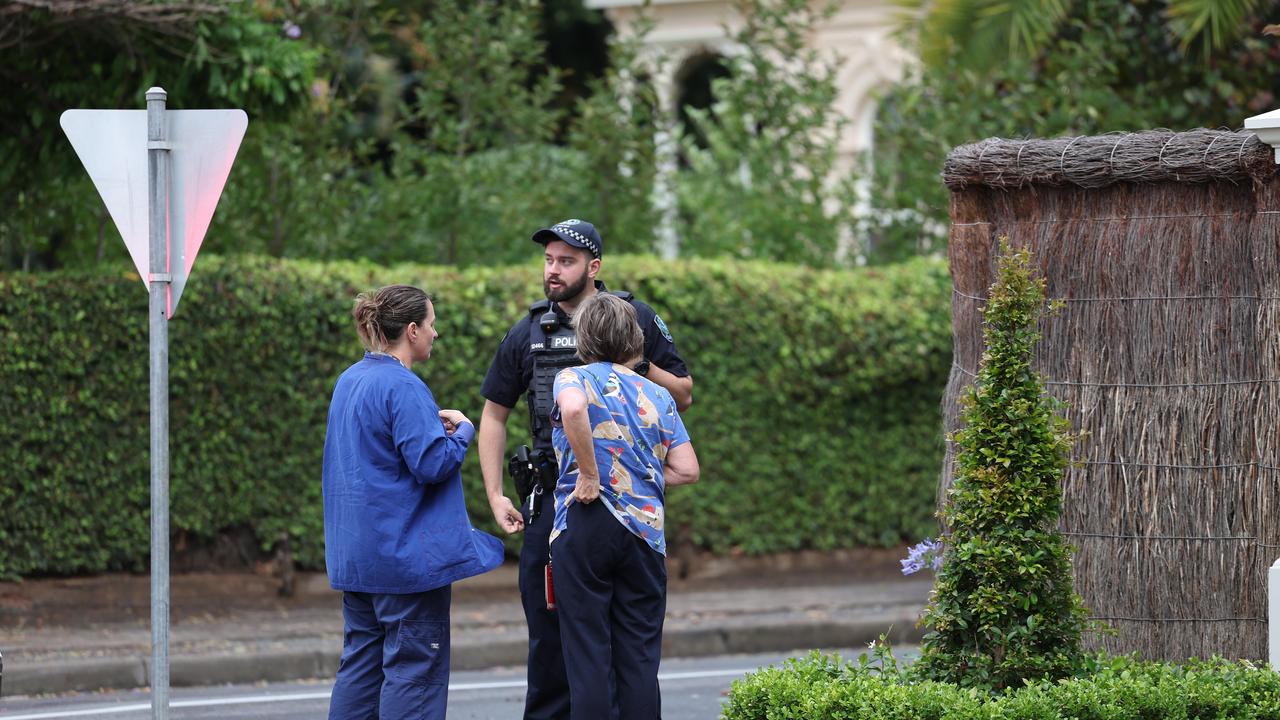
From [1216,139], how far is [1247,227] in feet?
1.18

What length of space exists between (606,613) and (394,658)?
2.50 feet

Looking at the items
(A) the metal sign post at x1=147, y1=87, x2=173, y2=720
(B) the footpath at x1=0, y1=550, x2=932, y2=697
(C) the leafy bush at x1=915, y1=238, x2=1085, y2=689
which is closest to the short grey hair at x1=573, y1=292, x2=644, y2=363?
(C) the leafy bush at x1=915, y1=238, x2=1085, y2=689

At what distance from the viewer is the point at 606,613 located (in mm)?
5004

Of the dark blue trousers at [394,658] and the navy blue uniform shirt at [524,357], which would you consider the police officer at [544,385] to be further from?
the dark blue trousers at [394,658]

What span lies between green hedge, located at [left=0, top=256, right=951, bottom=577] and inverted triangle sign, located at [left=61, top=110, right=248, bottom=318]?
4.61 metres

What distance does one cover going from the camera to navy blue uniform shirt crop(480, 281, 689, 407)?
5.70 m

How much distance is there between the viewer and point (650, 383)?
5074 mm

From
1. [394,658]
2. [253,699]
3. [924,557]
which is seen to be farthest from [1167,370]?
[253,699]

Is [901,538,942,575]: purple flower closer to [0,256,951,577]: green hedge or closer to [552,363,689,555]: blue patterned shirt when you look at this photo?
[552,363,689,555]: blue patterned shirt

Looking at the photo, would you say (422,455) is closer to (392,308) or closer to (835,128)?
(392,308)

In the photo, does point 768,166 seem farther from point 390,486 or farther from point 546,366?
point 390,486

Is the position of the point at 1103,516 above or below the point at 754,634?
above

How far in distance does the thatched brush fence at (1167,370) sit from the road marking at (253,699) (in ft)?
6.22

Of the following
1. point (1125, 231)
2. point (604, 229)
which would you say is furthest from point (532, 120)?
point (1125, 231)
